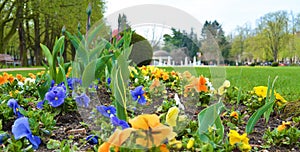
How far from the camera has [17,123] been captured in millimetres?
1254

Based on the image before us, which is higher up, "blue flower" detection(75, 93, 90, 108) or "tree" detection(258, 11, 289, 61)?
"tree" detection(258, 11, 289, 61)

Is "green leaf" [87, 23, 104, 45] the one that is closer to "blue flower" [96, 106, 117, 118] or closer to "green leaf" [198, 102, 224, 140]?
"blue flower" [96, 106, 117, 118]

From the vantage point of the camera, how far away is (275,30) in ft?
122

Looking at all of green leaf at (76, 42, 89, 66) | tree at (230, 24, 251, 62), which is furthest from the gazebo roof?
tree at (230, 24, 251, 62)

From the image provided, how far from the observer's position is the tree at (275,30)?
36.9 m

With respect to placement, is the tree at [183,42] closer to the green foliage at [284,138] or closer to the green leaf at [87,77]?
the green leaf at [87,77]

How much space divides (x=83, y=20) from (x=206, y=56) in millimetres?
17047

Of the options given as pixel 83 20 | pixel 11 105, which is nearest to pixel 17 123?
pixel 11 105


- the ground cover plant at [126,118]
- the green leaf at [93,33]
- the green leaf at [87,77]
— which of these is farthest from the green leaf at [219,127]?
the green leaf at [93,33]

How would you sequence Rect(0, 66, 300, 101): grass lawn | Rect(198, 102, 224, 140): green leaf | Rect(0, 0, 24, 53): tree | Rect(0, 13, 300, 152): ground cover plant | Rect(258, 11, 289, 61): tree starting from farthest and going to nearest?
Rect(258, 11, 289, 61): tree → Rect(0, 0, 24, 53): tree → Rect(0, 66, 300, 101): grass lawn → Rect(198, 102, 224, 140): green leaf → Rect(0, 13, 300, 152): ground cover plant

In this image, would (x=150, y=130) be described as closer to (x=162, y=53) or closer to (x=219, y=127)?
(x=219, y=127)

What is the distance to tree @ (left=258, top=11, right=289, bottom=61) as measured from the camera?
121 feet

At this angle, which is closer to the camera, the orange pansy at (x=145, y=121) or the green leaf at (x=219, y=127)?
the orange pansy at (x=145, y=121)

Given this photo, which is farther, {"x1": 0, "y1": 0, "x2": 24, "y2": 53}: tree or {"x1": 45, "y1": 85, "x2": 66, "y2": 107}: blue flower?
{"x1": 0, "y1": 0, "x2": 24, "y2": 53}: tree
